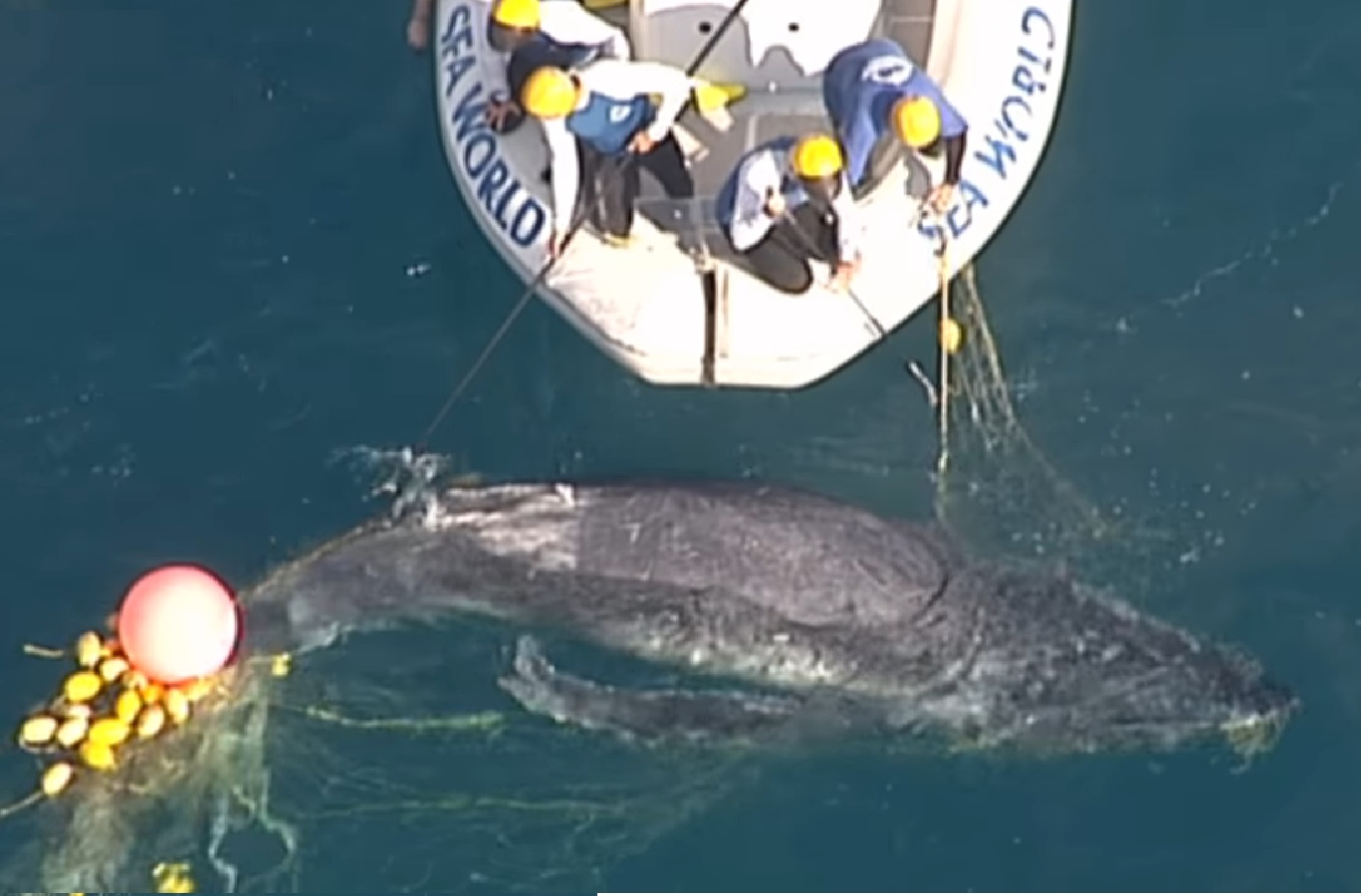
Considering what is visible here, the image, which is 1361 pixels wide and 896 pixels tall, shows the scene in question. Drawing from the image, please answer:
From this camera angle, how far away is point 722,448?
14.3 meters

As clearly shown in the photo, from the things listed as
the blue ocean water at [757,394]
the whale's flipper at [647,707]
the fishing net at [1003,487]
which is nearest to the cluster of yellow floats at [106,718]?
the blue ocean water at [757,394]

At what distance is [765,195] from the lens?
42.7ft

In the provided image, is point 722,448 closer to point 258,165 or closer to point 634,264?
point 634,264

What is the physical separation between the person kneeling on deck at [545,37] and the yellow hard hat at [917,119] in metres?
1.54

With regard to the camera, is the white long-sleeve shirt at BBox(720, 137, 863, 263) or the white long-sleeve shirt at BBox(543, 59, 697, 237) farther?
the white long-sleeve shirt at BBox(543, 59, 697, 237)

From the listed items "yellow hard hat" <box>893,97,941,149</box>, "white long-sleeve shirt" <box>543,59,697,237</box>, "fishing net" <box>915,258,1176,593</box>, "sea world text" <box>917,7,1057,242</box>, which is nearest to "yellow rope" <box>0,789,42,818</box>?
"white long-sleeve shirt" <box>543,59,697,237</box>

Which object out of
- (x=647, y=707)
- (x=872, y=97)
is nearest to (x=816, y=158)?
(x=872, y=97)

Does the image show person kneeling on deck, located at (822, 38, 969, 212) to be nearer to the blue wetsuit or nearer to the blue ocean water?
the blue wetsuit

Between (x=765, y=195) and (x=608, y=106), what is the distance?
86cm

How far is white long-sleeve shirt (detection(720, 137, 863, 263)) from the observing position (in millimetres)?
12977

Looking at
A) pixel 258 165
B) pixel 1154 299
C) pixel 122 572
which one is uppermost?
pixel 258 165

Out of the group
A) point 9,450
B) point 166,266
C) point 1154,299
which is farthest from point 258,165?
point 1154,299

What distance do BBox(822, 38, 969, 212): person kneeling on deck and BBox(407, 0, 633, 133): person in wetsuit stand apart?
1116 millimetres

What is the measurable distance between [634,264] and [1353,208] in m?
3.90
